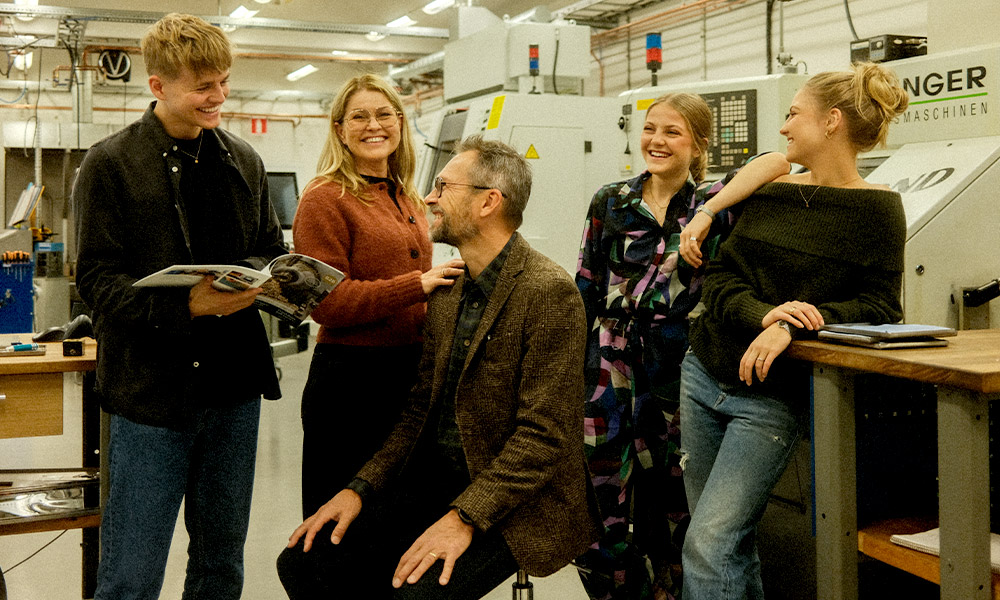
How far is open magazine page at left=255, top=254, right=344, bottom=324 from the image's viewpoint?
1.63 m

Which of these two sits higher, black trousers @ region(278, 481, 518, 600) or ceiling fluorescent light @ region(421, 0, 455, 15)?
ceiling fluorescent light @ region(421, 0, 455, 15)

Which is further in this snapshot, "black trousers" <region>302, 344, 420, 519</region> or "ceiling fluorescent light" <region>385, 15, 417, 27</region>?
"ceiling fluorescent light" <region>385, 15, 417, 27</region>

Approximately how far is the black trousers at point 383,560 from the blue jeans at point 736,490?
1.25ft

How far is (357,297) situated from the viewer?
177 cm

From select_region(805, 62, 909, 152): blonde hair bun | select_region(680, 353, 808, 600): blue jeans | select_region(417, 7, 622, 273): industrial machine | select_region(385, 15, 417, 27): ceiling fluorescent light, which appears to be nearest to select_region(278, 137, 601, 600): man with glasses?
select_region(680, 353, 808, 600): blue jeans

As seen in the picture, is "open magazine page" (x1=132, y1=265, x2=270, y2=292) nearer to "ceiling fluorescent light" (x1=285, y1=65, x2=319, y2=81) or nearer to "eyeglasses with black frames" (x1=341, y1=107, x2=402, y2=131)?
"eyeglasses with black frames" (x1=341, y1=107, x2=402, y2=131)

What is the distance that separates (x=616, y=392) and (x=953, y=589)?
0.89 metres

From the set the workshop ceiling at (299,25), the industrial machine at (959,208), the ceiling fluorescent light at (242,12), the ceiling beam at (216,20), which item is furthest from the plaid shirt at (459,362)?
the ceiling fluorescent light at (242,12)

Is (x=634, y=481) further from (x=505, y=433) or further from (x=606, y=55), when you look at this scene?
(x=606, y=55)

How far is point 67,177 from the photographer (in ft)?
34.0

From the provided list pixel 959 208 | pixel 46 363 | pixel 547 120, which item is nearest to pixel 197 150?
pixel 46 363

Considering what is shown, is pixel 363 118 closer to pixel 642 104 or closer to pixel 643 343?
pixel 643 343

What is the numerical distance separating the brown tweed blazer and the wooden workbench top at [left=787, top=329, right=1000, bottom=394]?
1.40 feet

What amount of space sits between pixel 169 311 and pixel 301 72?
10561mm
